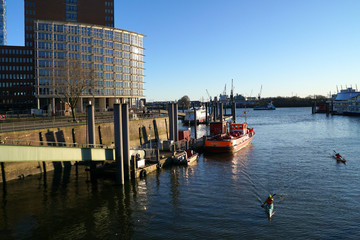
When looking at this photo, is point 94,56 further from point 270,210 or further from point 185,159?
point 270,210

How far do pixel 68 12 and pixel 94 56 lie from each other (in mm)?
29577

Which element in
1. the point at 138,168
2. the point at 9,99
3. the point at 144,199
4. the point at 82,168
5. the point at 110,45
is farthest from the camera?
the point at 9,99

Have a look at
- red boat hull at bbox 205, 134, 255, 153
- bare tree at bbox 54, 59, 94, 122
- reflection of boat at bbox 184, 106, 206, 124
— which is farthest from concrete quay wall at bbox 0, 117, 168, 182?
reflection of boat at bbox 184, 106, 206, 124

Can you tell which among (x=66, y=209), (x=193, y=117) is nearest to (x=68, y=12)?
(x=193, y=117)

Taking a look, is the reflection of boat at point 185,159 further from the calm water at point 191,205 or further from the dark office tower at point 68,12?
the dark office tower at point 68,12

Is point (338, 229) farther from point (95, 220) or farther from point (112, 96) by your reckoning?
point (112, 96)

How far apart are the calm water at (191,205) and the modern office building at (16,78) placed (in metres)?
106

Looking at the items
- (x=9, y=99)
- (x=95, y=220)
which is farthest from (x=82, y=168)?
(x=9, y=99)

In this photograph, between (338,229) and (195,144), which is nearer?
(338,229)

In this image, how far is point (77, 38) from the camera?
9712cm

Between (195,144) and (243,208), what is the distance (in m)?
29.7

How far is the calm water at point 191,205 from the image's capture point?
72.4 ft

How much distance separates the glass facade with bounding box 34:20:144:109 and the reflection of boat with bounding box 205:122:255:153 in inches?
1523

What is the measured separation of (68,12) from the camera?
11619cm
